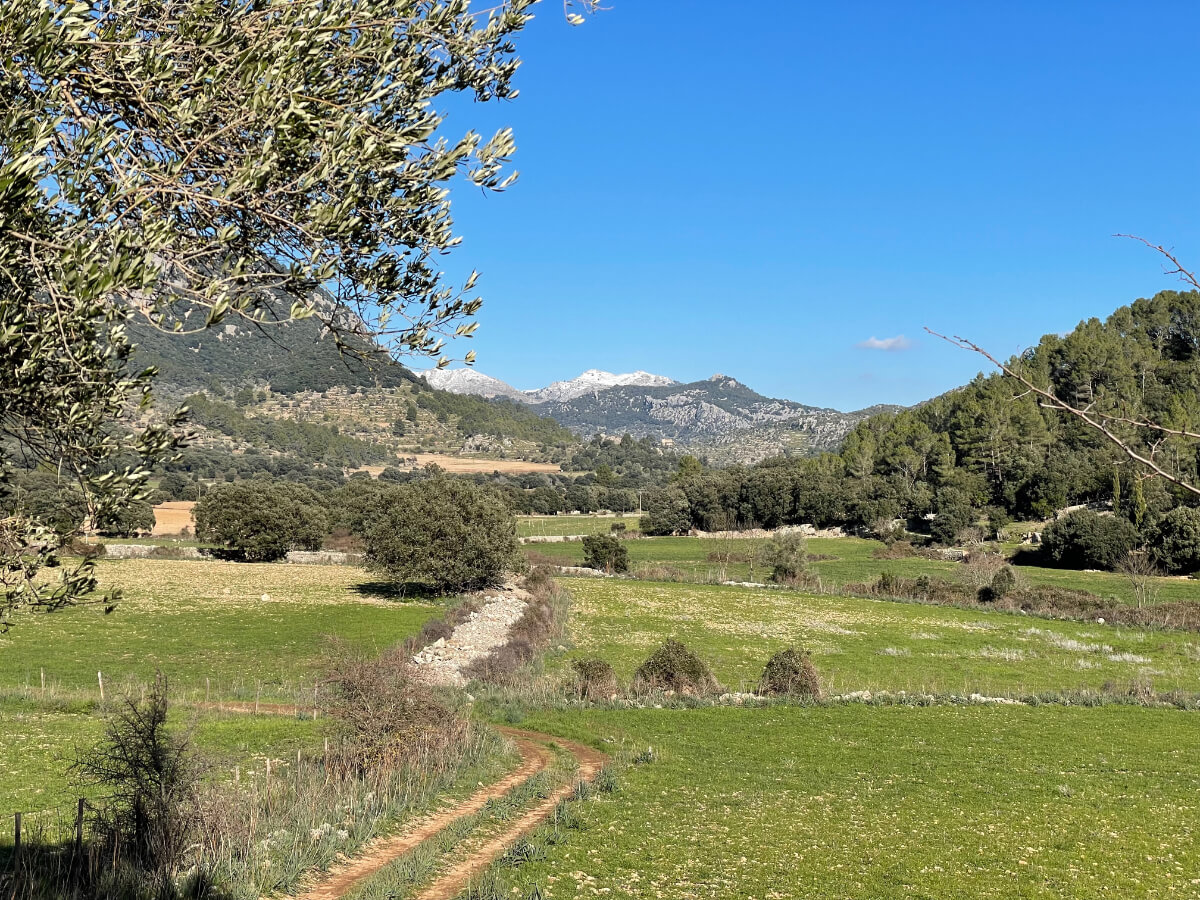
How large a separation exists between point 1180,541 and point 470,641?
79.3m

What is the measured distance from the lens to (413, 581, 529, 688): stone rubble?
3647 cm

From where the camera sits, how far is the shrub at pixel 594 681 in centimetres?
3438

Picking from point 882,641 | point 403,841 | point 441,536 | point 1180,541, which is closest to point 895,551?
point 1180,541

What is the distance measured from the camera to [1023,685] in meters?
41.8

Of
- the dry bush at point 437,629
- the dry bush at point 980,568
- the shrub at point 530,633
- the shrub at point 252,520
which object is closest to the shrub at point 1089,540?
the dry bush at point 980,568

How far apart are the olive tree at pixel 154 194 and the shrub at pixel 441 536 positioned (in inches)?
2127

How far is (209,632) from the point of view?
4616 centimetres

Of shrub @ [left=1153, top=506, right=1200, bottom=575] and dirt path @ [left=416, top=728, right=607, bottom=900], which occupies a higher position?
shrub @ [left=1153, top=506, right=1200, bottom=575]

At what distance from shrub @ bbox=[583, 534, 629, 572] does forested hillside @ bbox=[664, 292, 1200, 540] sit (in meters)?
49.4

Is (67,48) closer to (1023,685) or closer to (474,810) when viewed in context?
(474,810)

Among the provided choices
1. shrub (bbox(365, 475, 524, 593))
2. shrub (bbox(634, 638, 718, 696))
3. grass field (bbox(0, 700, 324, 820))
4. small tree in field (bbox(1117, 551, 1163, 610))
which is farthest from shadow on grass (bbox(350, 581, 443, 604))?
small tree in field (bbox(1117, 551, 1163, 610))

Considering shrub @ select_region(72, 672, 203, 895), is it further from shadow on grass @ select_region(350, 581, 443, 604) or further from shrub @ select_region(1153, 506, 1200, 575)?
shrub @ select_region(1153, 506, 1200, 575)

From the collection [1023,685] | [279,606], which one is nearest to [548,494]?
[279,606]

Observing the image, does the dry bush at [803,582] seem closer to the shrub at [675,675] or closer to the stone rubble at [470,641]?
the stone rubble at [470,641]
